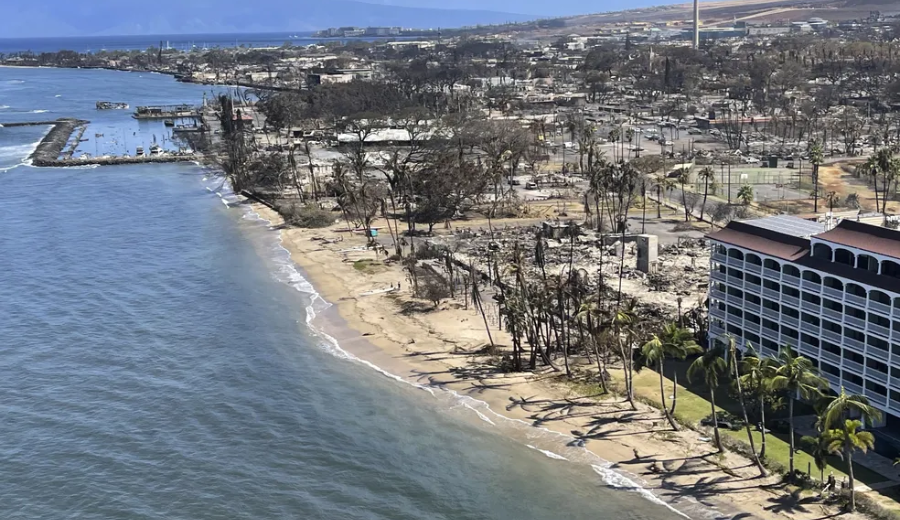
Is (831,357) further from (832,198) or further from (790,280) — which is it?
(832,198)

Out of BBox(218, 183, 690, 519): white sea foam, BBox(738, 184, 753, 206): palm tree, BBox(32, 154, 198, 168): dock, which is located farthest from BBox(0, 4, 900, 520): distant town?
BBox(32, 154, 198, 168): dock

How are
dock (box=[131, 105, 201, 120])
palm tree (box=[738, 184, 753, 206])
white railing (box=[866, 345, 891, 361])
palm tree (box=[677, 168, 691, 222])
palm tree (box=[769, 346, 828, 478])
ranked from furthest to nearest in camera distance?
dock (box=[131, 105, 201, 120]), palm tree (box=[677, 168, 691, 222]), palm tree (box=[738, 184, 753, 206]), white railing (box=[866, 345, 891, 361]), palm tree (box=[769, 346, 828, 478])

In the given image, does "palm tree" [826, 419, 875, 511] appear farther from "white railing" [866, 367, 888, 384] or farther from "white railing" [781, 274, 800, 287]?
"white railing" [781, 274, 800, 287]

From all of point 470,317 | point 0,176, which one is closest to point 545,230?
point 470,317

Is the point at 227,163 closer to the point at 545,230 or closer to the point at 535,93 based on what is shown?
the point at 545,230

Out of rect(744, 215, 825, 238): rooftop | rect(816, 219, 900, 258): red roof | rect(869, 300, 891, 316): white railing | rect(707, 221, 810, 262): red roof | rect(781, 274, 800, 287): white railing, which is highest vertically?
rect(816, 219, 900, 258): red roof

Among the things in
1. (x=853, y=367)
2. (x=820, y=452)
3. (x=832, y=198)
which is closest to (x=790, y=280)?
(x=853, y=367)

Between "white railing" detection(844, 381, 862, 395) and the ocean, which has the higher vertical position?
"white railing" detection(844, 381, 862, 395)
